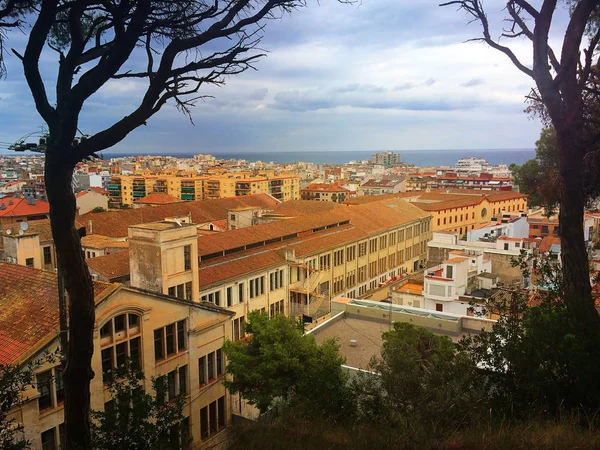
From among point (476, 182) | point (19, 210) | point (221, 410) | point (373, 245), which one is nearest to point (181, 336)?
point (221, 410)

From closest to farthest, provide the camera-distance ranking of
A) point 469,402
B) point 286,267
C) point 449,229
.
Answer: point 469,402 < point 286,267 < point 449,229

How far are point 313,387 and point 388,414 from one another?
322cm

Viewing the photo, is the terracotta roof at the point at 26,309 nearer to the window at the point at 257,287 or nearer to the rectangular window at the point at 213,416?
the rectangular window at the point at 213,416

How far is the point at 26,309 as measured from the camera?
1452 cm

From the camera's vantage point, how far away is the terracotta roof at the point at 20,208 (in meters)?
58.0

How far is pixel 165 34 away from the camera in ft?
25.6

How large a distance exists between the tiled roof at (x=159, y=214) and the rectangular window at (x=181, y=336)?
23.6 meters

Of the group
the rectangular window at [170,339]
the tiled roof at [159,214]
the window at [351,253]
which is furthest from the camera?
the tiled roof at [159,214]

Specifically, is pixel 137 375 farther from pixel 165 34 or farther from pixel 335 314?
pixel 335 314

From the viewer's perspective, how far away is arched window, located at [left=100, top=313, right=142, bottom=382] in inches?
584

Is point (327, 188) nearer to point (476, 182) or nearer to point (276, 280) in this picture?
point (476, 182)

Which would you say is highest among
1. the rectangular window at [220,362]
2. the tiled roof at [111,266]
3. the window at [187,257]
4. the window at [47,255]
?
the window at [187,257]

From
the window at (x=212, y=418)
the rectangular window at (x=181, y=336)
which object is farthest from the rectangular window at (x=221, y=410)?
the rectangular window at (x=181, y=336)

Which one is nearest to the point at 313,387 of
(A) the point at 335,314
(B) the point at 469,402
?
(B) the point at 469,402
